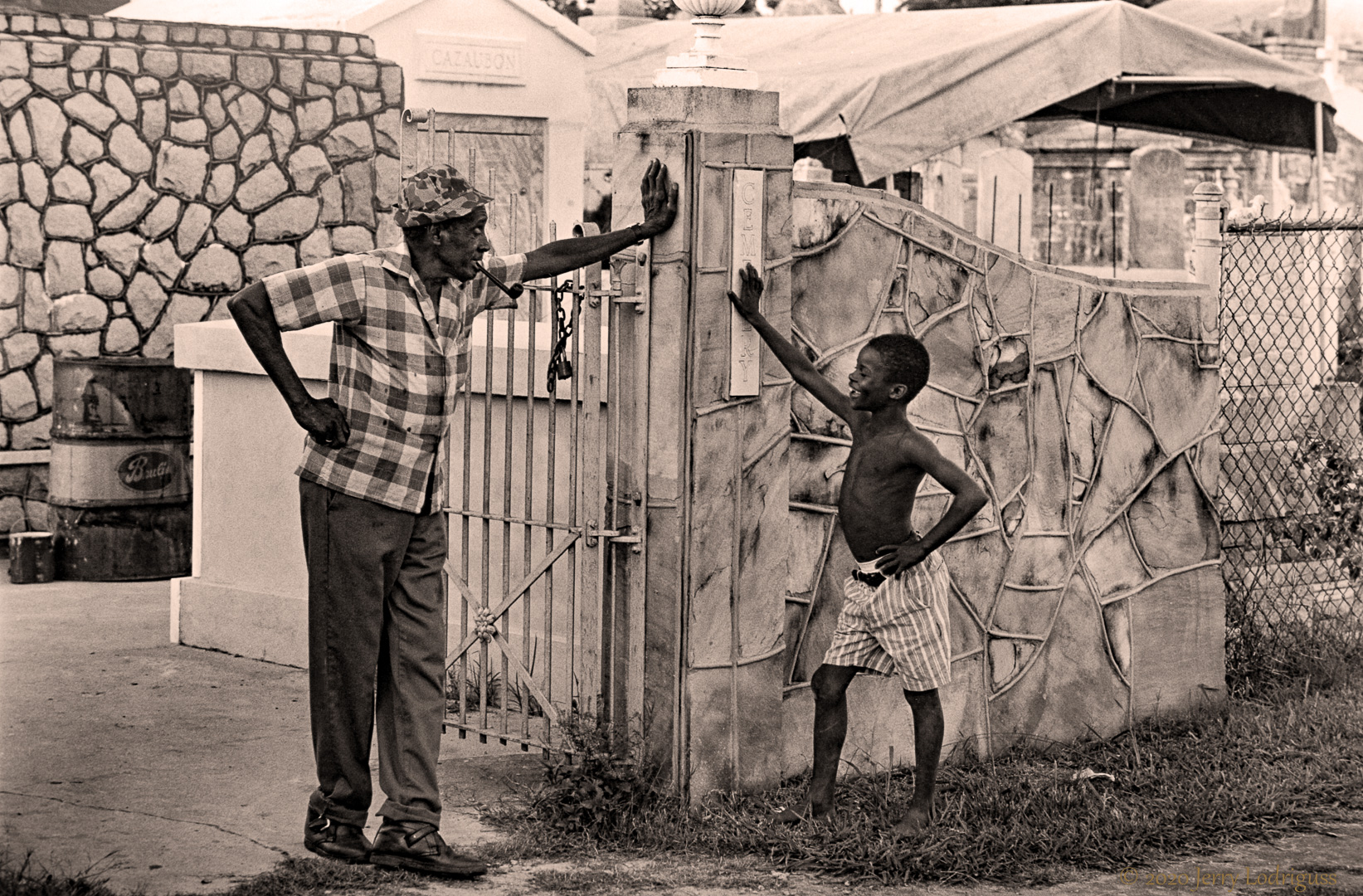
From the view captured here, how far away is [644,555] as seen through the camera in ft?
18.3

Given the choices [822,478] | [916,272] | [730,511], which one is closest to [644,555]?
[730,511]

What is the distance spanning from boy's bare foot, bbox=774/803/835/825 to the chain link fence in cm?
274

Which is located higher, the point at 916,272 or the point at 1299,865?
the point at 916,272

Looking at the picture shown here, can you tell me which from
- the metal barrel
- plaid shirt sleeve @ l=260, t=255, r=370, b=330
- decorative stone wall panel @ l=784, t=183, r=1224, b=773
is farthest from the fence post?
the metal barrel

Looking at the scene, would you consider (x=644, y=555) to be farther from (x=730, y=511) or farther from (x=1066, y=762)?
(x=1066, y=762)

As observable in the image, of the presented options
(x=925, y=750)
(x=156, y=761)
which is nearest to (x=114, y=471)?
(x=156, y=761)

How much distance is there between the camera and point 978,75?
12.3 meters

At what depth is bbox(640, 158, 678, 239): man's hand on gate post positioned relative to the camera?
5422mm

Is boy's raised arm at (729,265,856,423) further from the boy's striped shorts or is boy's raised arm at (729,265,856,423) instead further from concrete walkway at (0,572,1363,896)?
concrete walkway at (0,572,1363,896)

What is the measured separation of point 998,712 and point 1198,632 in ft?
3.73

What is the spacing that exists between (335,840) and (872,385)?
1.98 metres

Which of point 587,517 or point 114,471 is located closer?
point 587,517

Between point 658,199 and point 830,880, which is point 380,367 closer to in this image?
point 658,199

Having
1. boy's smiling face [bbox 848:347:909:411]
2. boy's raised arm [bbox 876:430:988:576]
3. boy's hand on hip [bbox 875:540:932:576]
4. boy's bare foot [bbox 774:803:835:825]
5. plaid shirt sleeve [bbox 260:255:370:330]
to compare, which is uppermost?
plaid shirt sleeve [bbox 260:255:370:330]
